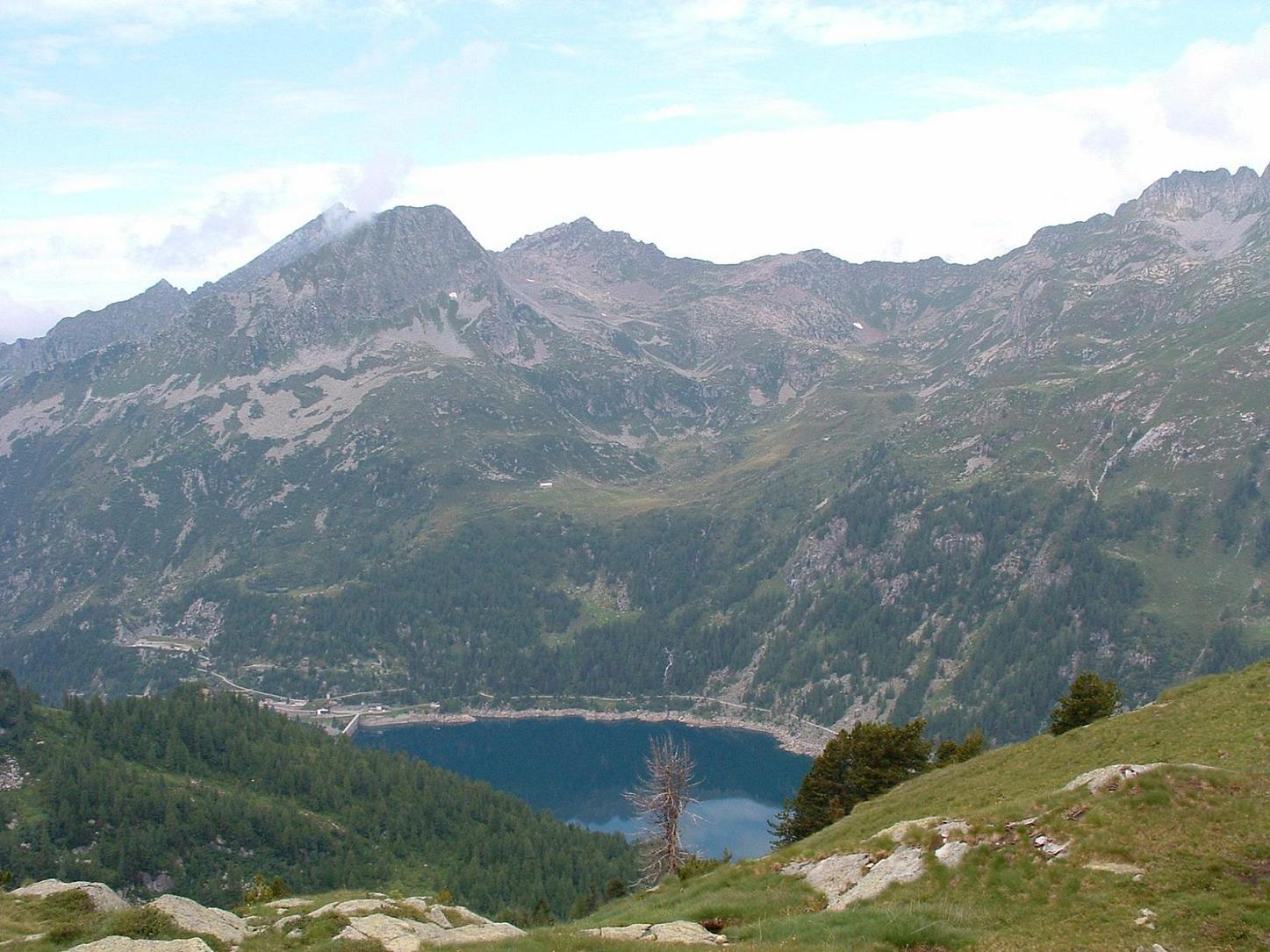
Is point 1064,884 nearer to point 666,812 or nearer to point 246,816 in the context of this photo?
point 666,812

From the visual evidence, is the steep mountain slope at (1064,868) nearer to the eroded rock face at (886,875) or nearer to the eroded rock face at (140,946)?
the eroded rock face at (886,875)

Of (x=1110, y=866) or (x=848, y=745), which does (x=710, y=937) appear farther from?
(x=848, y=745)

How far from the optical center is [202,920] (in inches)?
1176

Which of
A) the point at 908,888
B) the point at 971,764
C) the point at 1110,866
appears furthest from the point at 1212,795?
the point at 971,764

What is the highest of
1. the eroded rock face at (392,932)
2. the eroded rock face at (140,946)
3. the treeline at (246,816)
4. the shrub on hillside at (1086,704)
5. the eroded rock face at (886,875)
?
the eroded rock face at (140,946)

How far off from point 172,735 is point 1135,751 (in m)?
136

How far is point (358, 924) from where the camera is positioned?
29625 millimetres

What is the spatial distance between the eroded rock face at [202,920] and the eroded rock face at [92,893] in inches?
133

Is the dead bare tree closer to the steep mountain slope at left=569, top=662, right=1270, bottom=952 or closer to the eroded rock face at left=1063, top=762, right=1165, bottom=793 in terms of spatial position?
the steep mountain slope at left=569, top=662, right=1270, bottom=952

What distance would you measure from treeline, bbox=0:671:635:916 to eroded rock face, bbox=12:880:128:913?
60896mm

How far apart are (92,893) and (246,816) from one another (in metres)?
92.9

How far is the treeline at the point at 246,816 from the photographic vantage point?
10419cm

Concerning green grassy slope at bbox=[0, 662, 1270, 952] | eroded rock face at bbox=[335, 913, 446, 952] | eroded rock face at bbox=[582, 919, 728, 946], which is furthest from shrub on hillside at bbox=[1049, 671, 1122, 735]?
eroded rock face at bbox=[335, 913, 446, 952]

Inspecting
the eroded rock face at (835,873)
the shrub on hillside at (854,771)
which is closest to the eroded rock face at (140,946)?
the eroded rock face at (835,873)
